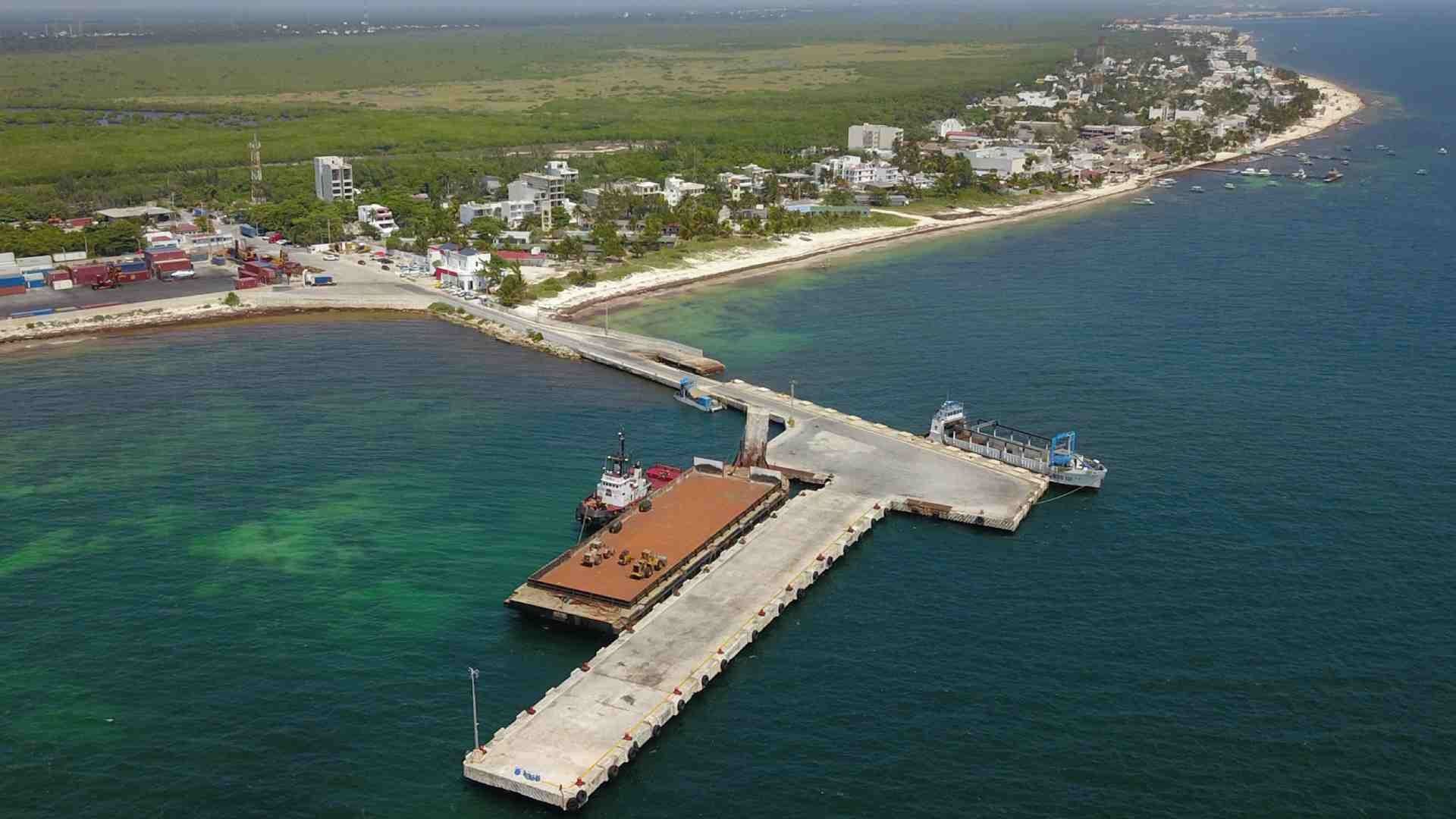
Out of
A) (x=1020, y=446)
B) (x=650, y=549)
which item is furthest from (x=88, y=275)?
(x=1020, y=446)

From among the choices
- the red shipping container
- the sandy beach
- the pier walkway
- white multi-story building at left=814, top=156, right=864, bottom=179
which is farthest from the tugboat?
white multi-story building at left=814, top=156, right=864, bottom=179

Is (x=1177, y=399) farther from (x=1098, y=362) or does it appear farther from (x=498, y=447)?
(x=498, y=447)

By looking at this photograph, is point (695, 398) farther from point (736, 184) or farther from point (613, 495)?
point (736, 184)

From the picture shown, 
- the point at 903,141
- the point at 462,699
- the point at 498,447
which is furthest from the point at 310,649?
the point at 903,141

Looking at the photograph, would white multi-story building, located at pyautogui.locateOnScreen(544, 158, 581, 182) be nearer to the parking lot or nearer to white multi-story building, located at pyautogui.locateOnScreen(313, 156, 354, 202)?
white multi-story building, located at pyautogui.locateOnScreen(313, 156, 354, 202)

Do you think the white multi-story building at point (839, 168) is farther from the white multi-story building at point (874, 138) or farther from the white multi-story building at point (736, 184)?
the white multi-story building at point (874, 138)

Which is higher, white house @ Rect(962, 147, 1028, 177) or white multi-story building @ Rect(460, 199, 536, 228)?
white house @ Rect(962, 147, 1028, 177)

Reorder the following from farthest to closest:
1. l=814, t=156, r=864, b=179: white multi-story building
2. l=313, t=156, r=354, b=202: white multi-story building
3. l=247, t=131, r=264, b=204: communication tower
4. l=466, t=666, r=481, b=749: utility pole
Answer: l=814, t=156, r=864, b=179: white multi-story building
l=247, t=131, r=264, b=204: communication tower
l=313, t=156, r=354, b=202: white multi-story building
l=466, t=666, r=481, b=749: utility pole
